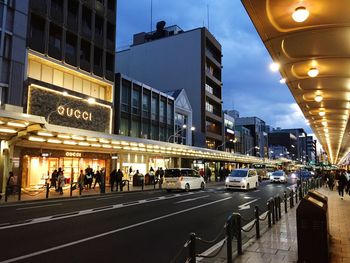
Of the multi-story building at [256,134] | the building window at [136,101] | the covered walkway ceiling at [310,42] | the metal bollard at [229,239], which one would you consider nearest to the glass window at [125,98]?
the building window at [136,101]

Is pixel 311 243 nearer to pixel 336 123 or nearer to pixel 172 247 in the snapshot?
pixel 172 247

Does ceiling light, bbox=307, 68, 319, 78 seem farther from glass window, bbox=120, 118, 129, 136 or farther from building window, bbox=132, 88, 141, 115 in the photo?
building window, bbox=132, 88, 141, 115

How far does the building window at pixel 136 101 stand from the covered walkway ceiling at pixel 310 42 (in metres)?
32.0

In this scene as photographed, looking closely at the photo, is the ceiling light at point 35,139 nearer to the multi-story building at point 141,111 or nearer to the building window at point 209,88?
the multi-story building at point 141,111

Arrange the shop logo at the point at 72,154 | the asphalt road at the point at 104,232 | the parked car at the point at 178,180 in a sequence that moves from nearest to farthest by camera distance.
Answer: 1. the asphalt road at the point at 104,232
2. the parked car at the point at 178,180
3. the shop logo at the point at 72,154

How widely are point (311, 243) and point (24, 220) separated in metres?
10.4

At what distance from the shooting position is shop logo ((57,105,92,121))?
105 feet

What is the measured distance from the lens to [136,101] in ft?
148

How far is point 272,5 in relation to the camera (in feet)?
Result: 21.8

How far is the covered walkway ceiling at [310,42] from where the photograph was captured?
6695mm

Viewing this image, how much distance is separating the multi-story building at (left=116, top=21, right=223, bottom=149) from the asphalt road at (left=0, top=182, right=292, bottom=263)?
168 ft

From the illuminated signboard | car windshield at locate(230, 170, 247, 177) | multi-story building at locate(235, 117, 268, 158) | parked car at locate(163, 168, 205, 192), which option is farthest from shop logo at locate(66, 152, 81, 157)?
multi-story building at locate(235, 117, 268, 158)

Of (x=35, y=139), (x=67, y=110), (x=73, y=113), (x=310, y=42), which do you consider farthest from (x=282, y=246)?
(x=73, y=113)

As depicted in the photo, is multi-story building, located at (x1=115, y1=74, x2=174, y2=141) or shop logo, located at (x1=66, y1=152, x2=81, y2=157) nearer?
shop logo, located at (x1=66, y1=152, x2=81, y2=157)
